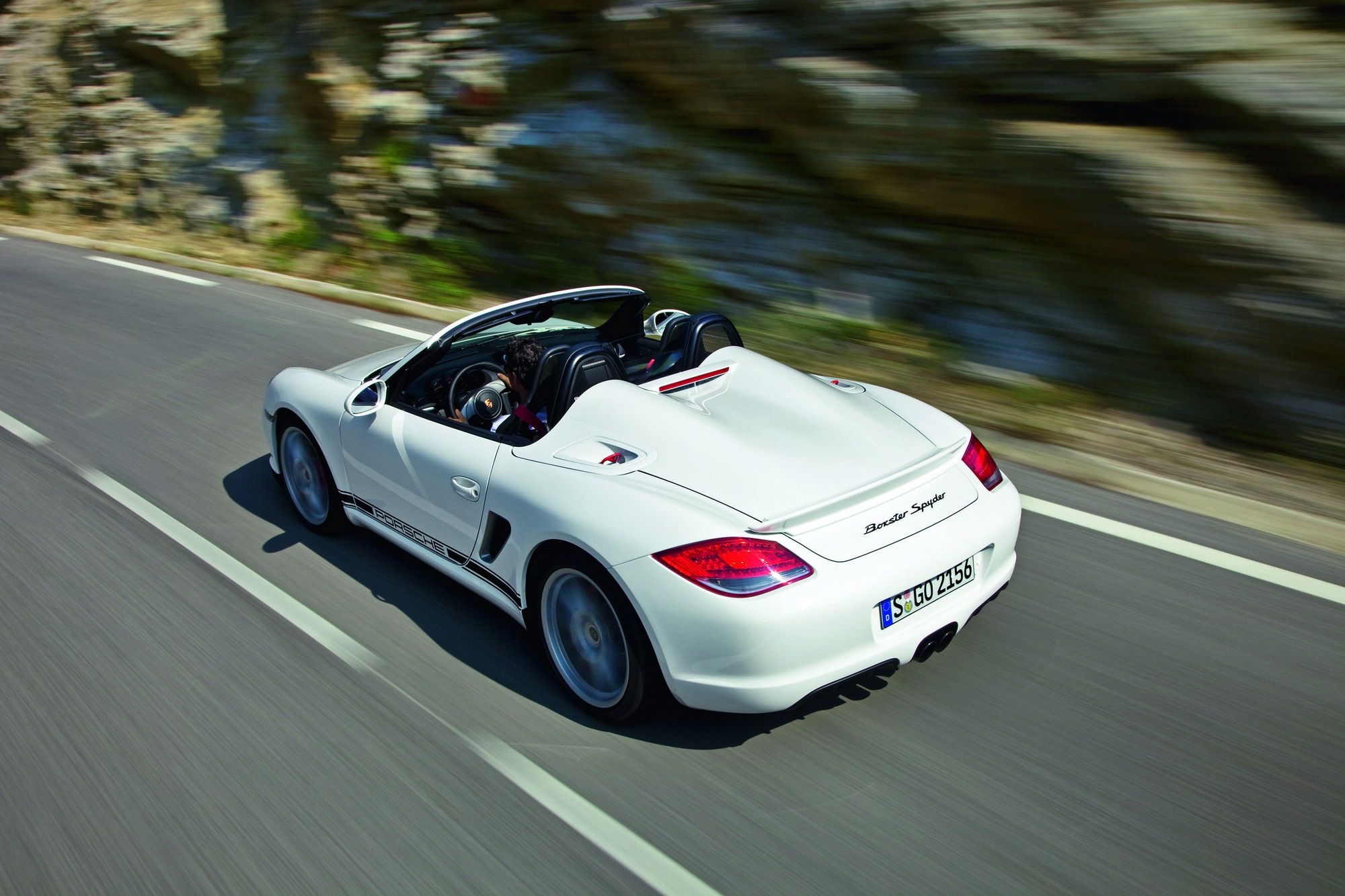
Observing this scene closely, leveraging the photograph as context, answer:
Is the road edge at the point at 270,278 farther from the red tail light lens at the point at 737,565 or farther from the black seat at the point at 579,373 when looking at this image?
the red tail light lens at the point at 737,565

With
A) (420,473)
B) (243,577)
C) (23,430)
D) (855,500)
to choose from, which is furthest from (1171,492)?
(23,430)

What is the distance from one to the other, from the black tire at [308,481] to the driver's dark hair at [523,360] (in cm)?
112

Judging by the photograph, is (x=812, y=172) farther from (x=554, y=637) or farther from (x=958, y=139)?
(x=554, y=637)

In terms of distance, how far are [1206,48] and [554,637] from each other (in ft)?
16.8

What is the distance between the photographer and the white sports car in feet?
9.88

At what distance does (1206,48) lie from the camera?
5840 mm

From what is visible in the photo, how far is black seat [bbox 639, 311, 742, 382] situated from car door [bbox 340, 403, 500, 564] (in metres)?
0.77

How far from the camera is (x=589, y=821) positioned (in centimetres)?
301

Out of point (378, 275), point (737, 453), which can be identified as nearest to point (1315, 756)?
point (737, 453)

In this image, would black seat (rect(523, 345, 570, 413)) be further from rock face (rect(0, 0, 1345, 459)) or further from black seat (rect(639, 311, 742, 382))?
rock face (rect(0, 0, 1345, 459))

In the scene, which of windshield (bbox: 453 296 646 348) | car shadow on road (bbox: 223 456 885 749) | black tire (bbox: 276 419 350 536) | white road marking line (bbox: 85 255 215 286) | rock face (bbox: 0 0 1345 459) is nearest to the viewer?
car shadow on road (bbox: 223 456 885 749)

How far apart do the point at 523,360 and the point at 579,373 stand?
476 millimetres

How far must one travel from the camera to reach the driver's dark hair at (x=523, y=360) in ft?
13.5

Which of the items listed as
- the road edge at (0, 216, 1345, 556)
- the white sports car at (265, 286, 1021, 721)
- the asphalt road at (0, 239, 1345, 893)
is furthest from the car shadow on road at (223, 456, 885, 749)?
the road edge at (0, 216, 1345, 556)
